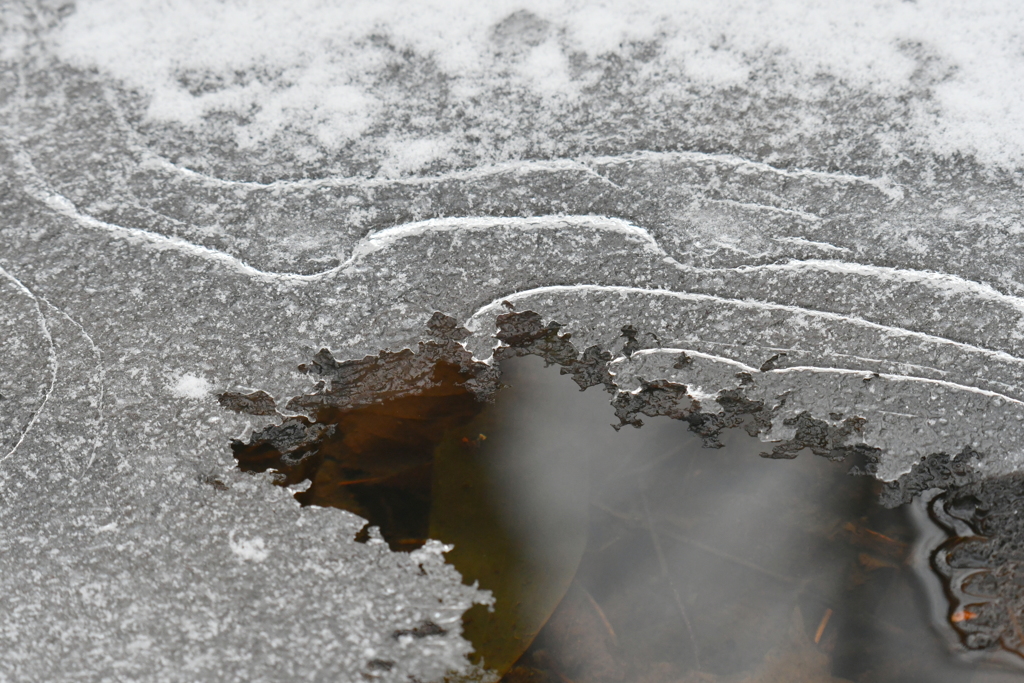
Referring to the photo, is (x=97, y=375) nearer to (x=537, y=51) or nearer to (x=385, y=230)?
(x=385, y=230)

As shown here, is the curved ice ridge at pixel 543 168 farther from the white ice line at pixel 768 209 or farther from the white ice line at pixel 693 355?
the white ice line at pixel 693 355

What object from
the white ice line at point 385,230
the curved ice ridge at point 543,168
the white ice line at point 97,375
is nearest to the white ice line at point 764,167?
the curved ice ridge at point 543,168

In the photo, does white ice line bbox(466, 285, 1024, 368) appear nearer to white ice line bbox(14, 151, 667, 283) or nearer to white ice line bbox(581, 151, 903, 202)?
white ice line bbox(14, 151, 667, 283)

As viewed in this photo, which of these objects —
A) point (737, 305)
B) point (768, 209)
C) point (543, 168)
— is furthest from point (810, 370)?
point (543, 168)

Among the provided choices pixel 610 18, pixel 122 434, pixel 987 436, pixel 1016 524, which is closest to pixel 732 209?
pixel 610 18

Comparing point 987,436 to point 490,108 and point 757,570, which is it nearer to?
point 757,570

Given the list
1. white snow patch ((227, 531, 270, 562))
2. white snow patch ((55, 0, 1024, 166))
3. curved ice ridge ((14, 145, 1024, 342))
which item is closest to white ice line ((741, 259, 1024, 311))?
curved ice ridge ((14, 145, 1024, 342))
